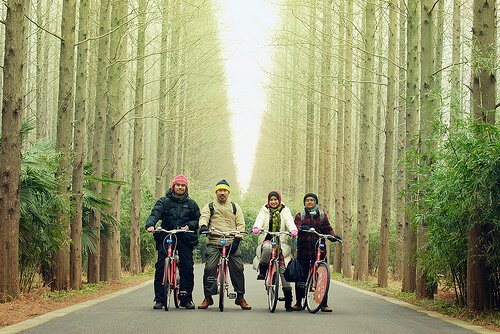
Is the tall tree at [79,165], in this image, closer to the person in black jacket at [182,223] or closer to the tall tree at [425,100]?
the person in black jacket at [182,223]

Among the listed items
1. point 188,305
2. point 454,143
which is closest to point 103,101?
point 188,305

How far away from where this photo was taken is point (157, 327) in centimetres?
916

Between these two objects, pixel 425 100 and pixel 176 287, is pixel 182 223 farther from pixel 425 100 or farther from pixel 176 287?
pixel 425 100

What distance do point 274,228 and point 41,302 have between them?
374 centimetres

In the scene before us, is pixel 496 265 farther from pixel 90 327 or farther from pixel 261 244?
pixel 90 327

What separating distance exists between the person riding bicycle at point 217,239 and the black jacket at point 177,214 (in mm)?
215

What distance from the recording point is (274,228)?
12.1 metres

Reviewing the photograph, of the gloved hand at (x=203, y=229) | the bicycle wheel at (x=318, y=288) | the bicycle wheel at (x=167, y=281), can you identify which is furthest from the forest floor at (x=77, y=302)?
the gloved hand at (x=203, y=229)

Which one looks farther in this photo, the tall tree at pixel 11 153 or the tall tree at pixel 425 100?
the tall tree at pixel 425 100

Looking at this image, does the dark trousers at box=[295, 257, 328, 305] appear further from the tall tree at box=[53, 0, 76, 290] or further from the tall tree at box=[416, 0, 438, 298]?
the tall tree at box=[53, 0, 76, 290]

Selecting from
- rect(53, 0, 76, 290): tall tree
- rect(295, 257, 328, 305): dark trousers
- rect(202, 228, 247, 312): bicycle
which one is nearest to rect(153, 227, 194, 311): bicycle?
rect(202, 228, 247, 312): bicycle

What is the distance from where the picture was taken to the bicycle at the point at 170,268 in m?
11.5

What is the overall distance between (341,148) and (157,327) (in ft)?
70.4

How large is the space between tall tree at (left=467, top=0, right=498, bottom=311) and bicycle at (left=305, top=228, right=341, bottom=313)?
1.93 metres
